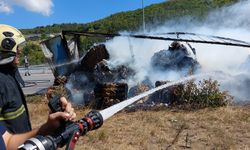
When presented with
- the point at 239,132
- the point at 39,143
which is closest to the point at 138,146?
the point at 239,132

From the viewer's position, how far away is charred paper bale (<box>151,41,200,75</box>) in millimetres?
12438

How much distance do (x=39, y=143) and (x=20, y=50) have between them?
1334mm

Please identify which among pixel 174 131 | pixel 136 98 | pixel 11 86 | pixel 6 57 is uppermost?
pixel 6 57

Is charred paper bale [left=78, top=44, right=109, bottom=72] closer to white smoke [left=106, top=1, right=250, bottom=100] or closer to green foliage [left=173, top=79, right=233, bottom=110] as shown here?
white smoke [left=106, top=1, right=250, bottom=100]

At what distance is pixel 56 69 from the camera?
13.3 metres

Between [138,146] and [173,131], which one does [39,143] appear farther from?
[173,131]

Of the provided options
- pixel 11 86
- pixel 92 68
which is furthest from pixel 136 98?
pixel 92 68

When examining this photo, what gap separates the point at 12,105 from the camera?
282 cm

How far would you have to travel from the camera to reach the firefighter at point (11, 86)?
2773 mm

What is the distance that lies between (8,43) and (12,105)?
0.39 meters

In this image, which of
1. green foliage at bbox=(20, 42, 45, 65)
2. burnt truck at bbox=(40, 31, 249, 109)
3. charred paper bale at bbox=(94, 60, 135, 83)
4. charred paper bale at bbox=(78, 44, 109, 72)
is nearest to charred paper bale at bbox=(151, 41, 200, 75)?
burnt truck at bbox=(40, 31, 249, 109)

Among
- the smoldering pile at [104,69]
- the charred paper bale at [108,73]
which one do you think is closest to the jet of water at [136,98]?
the smoldering pile at [104,69]

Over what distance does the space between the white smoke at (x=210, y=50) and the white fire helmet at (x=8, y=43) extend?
887 centimetres

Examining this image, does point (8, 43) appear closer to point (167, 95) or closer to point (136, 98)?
point (136, 98)
